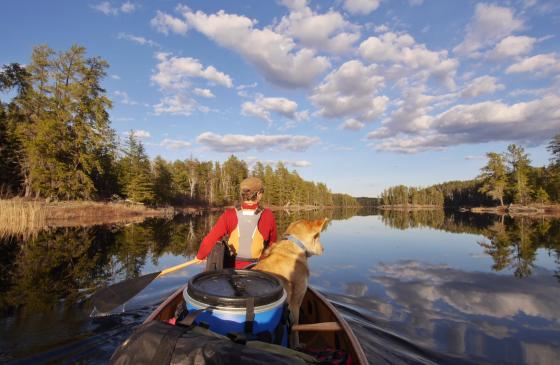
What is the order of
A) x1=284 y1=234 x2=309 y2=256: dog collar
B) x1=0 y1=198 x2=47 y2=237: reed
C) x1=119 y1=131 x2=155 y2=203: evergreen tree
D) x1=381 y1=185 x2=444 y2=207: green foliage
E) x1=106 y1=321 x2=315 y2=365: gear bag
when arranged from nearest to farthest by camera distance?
x1=106 y1=321 x2=315 y2=365: gear bag → x1=284 y1=234 x2=309 y2=256: dog collar → x1=0 y1=198 x2=47 y2=237: reed → x1=119 y1=131 x2=155 y2=203: evergreen tree → x1=381 y1=185 x2=444 y2=207: green foliage

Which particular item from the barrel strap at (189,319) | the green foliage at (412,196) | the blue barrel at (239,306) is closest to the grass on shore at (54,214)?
the blue barrel at (239,306)

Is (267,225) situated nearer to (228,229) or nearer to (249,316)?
(228,229)

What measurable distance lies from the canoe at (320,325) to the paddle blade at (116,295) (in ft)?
5.09

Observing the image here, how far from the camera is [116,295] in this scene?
512 centimetres

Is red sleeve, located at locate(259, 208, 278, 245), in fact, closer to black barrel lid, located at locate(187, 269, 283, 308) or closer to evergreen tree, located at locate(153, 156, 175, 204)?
black barrel lid, located at locate(187, 269, 283, 308)

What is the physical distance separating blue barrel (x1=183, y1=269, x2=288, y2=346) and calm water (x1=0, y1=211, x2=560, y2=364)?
8.37ft

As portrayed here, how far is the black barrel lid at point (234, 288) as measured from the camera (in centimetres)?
220

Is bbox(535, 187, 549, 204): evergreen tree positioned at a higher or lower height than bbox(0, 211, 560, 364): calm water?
higher

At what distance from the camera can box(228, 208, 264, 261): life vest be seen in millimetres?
4180

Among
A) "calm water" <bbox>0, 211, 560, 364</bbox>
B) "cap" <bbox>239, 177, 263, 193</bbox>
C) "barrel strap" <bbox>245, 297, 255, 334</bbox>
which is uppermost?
"cap" <bbox>239, 177, 263, 193</bbox>

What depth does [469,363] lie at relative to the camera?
14.1ft

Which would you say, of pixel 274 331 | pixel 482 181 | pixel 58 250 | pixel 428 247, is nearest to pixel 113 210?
pixel 58 250

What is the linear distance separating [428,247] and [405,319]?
→ 432 inches

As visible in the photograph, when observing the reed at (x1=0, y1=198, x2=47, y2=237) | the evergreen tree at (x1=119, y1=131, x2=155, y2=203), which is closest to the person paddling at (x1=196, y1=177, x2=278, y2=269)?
the reed at (x1=0, y1=198, x2=47, y2=237)
